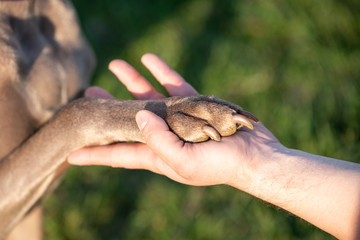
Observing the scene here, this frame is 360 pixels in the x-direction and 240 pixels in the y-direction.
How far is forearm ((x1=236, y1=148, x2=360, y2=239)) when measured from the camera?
60.4 inches

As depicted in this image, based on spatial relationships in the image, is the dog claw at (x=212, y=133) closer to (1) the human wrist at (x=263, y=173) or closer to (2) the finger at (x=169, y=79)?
(1) the human wrist at (x=263, y=173)

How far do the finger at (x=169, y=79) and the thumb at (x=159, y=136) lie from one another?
0.62 meters

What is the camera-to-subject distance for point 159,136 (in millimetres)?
1528

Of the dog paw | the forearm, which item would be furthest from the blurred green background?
the dog paw

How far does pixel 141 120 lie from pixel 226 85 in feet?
7.22

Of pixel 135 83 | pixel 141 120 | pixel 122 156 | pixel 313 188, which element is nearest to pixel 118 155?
pixel 122 156

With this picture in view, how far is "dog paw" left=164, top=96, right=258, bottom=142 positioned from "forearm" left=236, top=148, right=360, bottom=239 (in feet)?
0.87

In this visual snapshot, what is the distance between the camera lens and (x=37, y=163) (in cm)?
181

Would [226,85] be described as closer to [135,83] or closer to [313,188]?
[135,83]

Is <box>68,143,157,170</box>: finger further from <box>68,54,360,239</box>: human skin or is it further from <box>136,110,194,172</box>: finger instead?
<box>136,110,194,172</box>: finger

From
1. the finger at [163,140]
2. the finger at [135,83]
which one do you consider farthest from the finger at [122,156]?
the finger at [135,83]

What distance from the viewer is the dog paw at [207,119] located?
1487 millimetres

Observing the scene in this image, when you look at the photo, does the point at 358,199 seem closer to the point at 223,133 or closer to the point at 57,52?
the point at 223,133

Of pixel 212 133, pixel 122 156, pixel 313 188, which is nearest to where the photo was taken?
pixel 212 133
